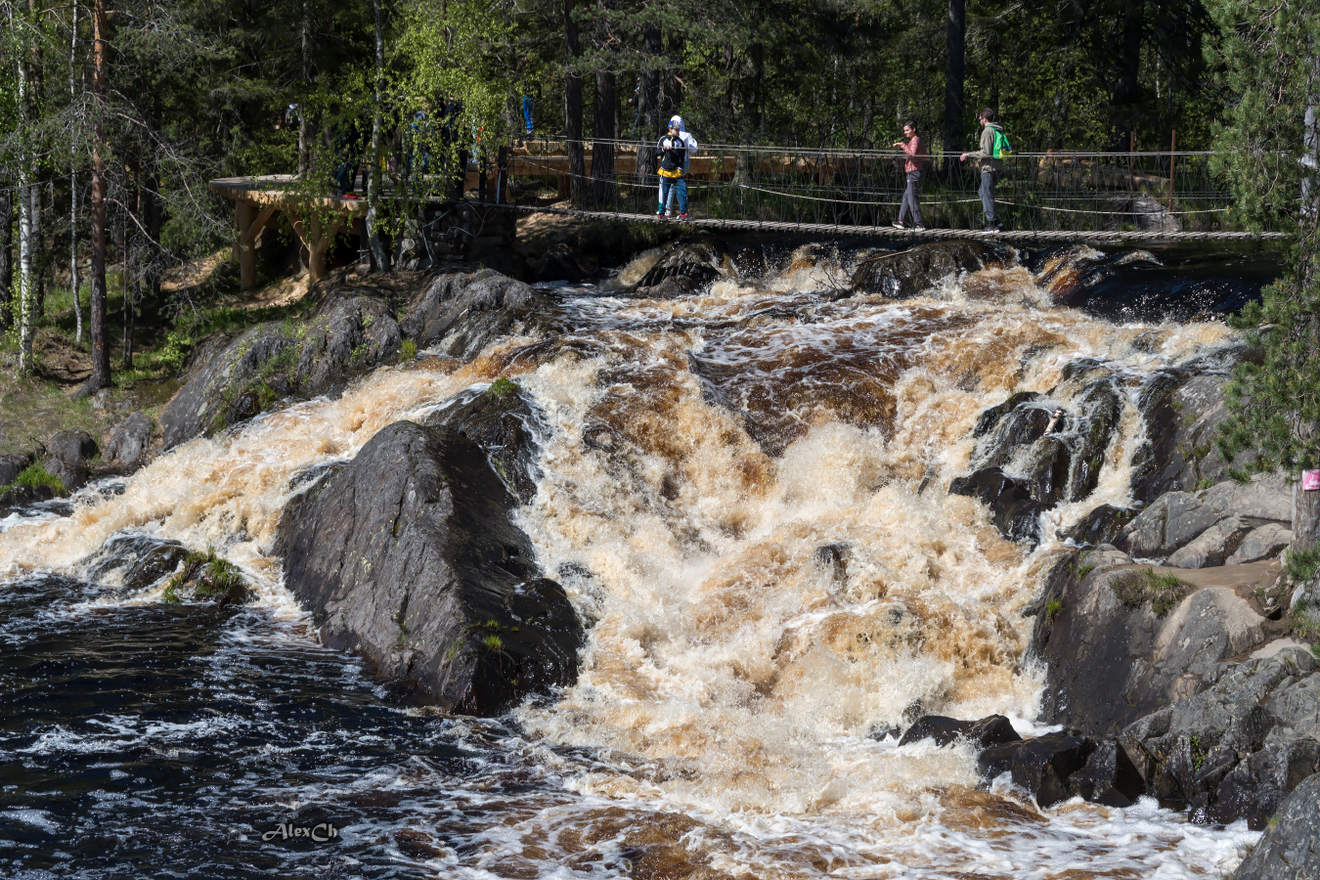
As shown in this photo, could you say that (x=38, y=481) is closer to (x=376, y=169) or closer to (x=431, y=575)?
(x=376, y=169)

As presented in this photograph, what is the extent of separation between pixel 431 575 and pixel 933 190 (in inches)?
557

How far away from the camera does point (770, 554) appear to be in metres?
12.3

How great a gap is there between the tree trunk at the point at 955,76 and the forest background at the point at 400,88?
5cm

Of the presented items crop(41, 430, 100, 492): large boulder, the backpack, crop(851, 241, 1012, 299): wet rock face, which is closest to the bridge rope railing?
crop(851, 241, 1012, 299): wet rock face

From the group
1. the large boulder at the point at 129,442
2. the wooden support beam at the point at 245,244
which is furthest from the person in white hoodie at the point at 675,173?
the wooden support beam at the point at 245,244

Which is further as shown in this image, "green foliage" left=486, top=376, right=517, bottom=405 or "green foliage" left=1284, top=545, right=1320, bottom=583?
"green foliage" left=486, top=376, right=517, bottom=405

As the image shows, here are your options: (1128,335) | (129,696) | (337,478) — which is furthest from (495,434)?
(1128,335)

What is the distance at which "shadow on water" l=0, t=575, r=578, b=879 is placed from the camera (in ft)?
25.1

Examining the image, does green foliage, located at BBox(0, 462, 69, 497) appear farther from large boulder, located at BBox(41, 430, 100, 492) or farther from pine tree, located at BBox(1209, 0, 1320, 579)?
pine tree, located at BBox(1209, 0, 1320, 579)

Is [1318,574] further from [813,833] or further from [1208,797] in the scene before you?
[813,833]

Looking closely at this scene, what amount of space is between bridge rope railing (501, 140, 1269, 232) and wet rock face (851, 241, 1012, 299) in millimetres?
→ 873

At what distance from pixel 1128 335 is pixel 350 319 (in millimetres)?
11595

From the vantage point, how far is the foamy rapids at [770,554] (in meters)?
7.88

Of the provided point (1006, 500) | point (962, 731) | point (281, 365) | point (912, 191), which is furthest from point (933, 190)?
point (962, 731)
